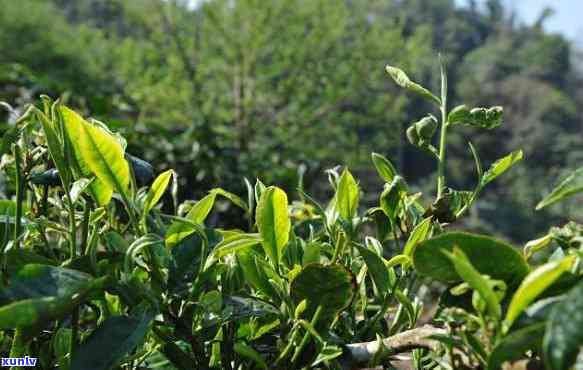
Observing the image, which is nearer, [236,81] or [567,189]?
[567,189]

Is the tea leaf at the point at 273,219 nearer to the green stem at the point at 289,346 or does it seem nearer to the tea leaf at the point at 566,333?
the green stem at the point at 289,346

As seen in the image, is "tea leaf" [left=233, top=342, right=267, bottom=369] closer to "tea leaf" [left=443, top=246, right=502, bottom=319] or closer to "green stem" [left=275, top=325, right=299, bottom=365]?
"green stem" [left=275, top=325, right=299, bottom=365]

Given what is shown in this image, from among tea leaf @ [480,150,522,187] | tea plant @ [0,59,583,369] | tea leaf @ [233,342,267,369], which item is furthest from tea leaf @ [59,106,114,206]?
tea leaf @ [480,150,522,187]

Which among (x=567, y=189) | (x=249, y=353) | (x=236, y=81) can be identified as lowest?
(x=236, y=81)

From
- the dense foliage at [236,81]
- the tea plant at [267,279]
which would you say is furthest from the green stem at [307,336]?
the dense foliage at [236,81]

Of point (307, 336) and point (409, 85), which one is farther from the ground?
point (409, 85)

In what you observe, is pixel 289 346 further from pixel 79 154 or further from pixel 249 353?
pixel 79 154

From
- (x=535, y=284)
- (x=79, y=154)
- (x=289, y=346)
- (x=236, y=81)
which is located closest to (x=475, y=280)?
(x=535, y=284)

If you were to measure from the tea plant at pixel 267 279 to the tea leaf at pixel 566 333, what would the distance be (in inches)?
1.5

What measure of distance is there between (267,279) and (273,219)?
0.04 metres

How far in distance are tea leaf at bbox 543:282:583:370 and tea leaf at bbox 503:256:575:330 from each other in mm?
→ 39

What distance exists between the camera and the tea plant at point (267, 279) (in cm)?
30

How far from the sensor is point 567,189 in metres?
0.32

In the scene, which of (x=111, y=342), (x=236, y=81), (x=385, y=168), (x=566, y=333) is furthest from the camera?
(x=236, y=81)
